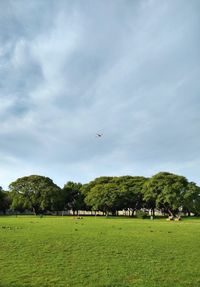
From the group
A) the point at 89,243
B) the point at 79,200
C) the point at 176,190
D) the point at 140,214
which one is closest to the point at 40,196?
the point at 79,200

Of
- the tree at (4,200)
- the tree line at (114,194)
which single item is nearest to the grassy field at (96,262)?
the tree line at (114,194)

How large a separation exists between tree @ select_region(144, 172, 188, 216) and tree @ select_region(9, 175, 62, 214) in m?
32.7

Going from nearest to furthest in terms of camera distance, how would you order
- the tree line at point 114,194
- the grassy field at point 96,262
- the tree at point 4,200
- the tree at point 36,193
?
the grassy field at point 96,262, the tree line at point 114,194, the tree at point 36,193, the tree at point 4,200

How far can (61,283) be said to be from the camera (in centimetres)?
1394

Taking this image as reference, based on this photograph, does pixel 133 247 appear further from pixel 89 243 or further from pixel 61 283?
pixel 61 283

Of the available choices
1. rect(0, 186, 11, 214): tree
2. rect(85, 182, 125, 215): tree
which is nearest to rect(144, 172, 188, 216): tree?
rect(85, 182, 125, 215): tree

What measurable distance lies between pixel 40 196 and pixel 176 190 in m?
45.9

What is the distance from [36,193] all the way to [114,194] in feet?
90.5

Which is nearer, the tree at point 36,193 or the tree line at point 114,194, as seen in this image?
the tree line at point 114,194

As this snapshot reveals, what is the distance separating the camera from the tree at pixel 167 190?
88750 millimetres

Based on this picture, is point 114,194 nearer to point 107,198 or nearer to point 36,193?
point 107,198

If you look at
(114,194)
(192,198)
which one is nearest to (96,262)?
(192,198)

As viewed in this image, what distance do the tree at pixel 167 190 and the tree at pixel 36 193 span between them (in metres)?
32.7

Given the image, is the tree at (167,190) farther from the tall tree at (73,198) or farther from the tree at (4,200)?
the tree at (4,200)
